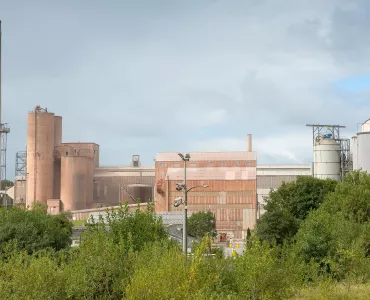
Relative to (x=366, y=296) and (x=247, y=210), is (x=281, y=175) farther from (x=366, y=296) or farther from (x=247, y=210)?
(x=366, y=296)

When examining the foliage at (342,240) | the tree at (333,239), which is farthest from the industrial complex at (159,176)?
the tree at (333,239)

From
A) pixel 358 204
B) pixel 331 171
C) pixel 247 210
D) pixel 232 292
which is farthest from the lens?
pixel 247 210

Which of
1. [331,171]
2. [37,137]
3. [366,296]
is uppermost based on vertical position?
[37,137]

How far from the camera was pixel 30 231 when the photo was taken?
42.8 meters

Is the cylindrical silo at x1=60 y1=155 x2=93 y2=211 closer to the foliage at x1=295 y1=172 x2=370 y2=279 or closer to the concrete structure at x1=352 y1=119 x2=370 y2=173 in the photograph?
the concrete structure at x1=352 y1=119 x2=370 y2=173

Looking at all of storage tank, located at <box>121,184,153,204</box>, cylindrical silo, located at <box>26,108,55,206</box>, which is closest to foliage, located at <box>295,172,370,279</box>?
cylindrical silo, located at <box>26,108,55,206</box>

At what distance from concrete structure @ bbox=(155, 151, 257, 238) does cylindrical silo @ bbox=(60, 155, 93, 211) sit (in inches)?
790

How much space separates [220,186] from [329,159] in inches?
1066

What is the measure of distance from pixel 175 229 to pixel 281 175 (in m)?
70.2

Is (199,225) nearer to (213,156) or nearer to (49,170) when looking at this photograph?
(213,156)

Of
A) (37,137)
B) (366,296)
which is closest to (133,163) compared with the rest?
(37,137)

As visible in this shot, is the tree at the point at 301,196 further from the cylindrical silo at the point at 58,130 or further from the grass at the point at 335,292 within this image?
the cylindrical silo at the point at 58,130

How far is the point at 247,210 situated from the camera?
109 m

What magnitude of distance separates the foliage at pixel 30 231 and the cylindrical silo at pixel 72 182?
77.4 metres
